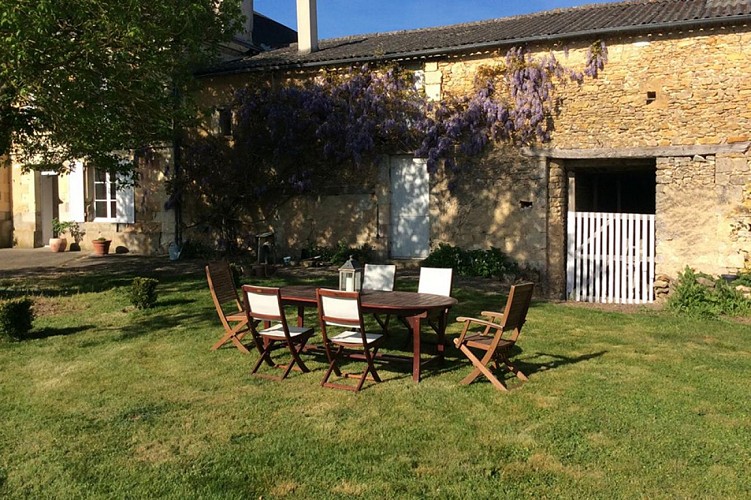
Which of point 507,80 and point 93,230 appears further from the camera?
point 93,230

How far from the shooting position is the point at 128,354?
6.24 metres

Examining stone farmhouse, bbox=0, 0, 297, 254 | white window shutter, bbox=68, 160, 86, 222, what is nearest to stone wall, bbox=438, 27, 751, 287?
stone farmhouse, bbox=0, 0, 297, 254

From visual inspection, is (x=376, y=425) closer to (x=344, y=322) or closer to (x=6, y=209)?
(x=344, y=322)

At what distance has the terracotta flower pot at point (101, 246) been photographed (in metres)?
15.2

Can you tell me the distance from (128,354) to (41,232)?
504 inches

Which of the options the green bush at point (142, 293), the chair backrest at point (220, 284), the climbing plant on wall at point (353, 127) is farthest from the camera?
the climbing plant on wall at point (353, 127)

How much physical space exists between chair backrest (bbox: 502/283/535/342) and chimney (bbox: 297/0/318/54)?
440 inches

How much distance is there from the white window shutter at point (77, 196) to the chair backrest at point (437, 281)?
1257 centimetres

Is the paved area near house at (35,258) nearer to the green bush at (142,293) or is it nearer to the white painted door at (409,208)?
the green bush at (142,293)

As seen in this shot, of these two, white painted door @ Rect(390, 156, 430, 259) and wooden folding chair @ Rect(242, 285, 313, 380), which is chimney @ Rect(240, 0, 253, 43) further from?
wooden folding chair @ Rect(242, 285, 313, 380)

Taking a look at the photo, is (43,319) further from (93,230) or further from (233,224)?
(93,230)

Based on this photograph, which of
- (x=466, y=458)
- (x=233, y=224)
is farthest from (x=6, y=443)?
(x=233, y=224)

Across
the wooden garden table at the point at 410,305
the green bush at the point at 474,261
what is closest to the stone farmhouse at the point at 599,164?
the green bush at the point at 474,261

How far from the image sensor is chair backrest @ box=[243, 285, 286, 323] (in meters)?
5.21
